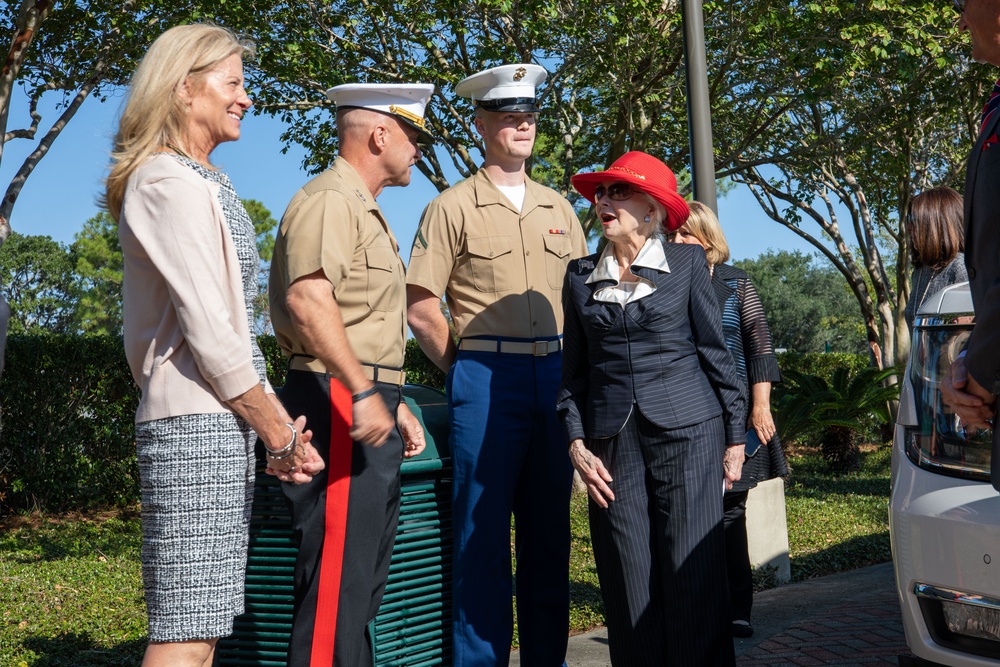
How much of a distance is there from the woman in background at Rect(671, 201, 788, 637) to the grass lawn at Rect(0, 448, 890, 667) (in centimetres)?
88

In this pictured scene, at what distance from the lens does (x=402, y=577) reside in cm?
366

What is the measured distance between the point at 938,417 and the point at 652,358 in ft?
3.23

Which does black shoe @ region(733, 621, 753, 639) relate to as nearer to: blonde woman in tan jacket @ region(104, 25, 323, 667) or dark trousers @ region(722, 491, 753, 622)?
dark trousers @ region(722, 491, 753, 622)

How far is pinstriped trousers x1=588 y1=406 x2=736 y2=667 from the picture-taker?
3.65 m

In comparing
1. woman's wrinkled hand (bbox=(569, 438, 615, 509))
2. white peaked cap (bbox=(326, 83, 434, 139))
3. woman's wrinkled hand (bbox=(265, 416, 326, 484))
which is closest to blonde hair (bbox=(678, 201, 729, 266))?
woman's wrinkled hand (bbox=(569, 438, 615, 509))

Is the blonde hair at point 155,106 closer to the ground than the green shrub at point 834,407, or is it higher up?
higher up

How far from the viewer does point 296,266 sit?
10.2ft

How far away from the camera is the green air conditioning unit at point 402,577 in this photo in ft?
11.5

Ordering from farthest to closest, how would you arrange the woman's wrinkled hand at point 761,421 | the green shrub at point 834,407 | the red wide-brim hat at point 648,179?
the green shrub at point 834,407 → the woman's wrinkled hand at point 761,421 → the red wide-brim hat at point 648,179

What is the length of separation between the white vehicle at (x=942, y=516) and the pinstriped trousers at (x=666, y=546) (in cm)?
63

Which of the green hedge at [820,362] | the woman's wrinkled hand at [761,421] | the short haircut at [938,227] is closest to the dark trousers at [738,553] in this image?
the woman's wrinkled hand at [761,421]

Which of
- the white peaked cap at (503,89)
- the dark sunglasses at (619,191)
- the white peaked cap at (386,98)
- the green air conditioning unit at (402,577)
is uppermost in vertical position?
the white peaked cap at (503,89)

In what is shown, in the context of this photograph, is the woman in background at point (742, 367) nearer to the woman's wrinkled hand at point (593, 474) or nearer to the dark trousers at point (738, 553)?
the dark trousers at point (738, 553)

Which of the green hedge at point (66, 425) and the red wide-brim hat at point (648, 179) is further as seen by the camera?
the green hedge at point (66, 425)
